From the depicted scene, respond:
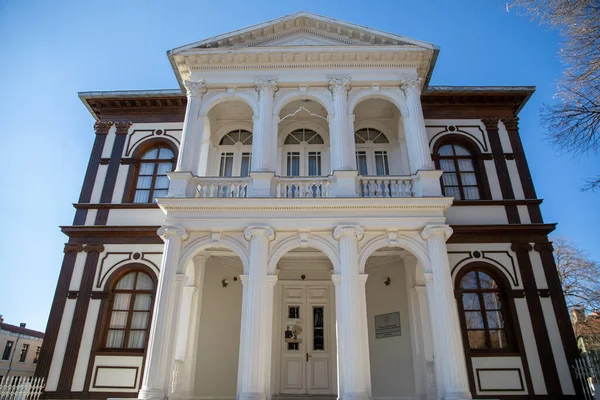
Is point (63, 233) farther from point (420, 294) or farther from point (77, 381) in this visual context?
point (420, 294)

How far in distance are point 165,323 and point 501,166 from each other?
449 inches

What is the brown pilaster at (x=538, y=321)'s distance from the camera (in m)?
11.2

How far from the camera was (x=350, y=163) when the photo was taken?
11.5m

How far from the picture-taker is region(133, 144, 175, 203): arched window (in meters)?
14.1

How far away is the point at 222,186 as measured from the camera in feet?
37.8

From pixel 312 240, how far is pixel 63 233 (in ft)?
26.6

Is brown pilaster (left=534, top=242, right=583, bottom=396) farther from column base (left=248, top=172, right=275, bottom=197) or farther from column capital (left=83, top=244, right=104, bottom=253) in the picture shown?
column capital (left=83, top=244, right=104, bottom=253)

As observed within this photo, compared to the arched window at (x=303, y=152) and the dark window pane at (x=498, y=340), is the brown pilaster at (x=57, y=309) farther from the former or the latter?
the dark window pane at (x=498, y=340)

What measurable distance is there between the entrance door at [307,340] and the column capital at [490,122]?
25.6 feet

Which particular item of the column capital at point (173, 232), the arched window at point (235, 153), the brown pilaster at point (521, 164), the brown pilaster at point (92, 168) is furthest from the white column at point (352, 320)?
the brown pilaster at point (92, 168)

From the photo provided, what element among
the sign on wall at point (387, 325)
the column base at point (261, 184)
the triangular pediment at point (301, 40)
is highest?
the triangular pediment at point (301, 40)

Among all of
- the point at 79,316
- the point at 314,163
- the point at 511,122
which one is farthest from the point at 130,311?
the point at 511,122

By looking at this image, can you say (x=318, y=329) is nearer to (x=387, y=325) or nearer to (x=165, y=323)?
(x=387, y=325)

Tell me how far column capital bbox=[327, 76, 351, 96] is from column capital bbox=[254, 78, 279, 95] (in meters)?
1.60
